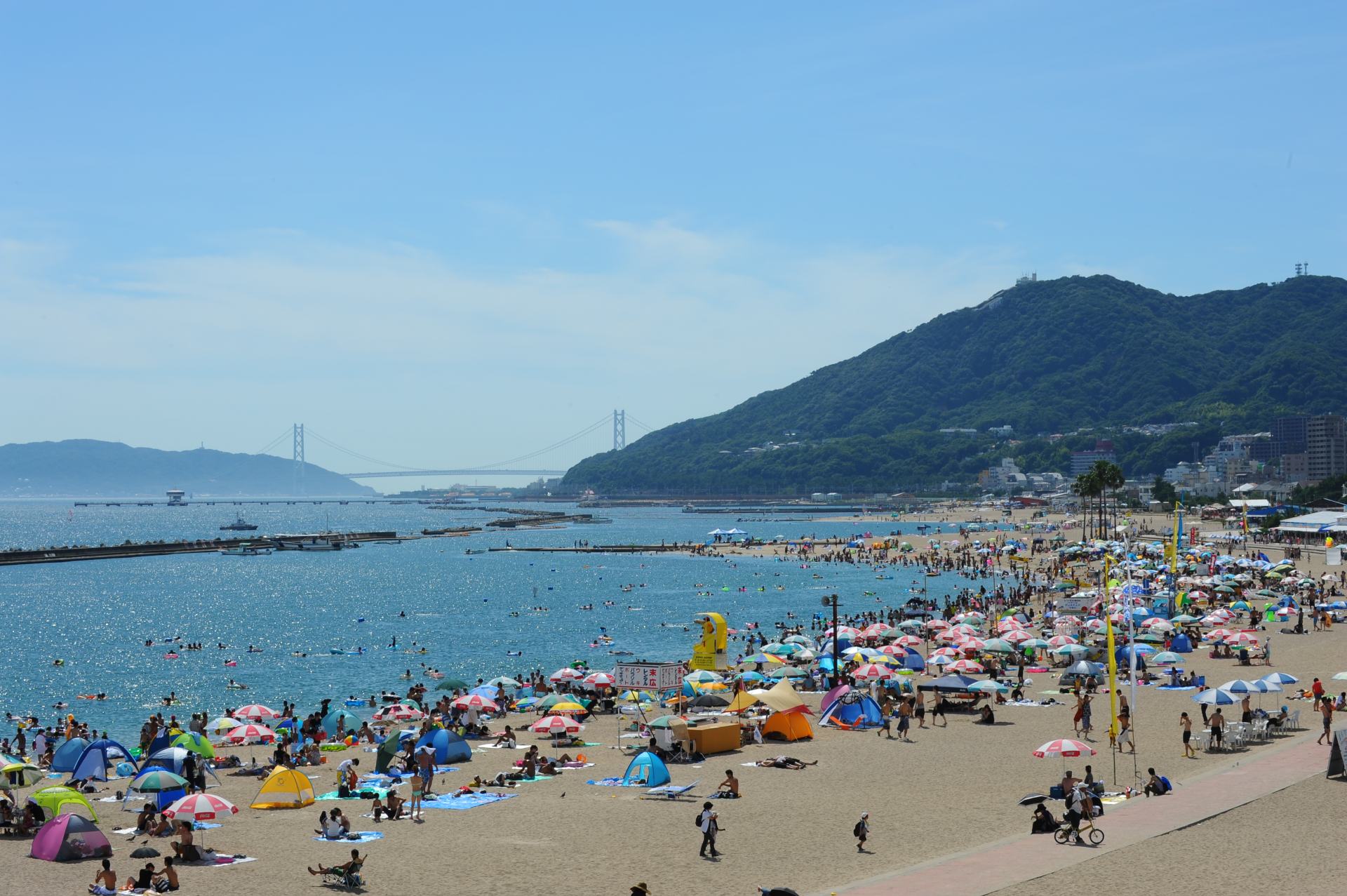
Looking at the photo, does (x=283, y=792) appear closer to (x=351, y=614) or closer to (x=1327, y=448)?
(x=351, y=614)

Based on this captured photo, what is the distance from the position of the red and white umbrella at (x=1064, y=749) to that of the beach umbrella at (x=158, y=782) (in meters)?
14.8

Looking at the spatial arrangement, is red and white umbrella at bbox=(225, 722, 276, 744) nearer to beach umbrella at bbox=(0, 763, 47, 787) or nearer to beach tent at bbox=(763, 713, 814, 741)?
beach umbrella at bbox=(0, 763, 47, 787)

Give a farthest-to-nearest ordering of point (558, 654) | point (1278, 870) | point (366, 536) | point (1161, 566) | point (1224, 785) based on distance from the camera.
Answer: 1. point (366, 536)
2. point (1161, 566)
3. point (558, 654)
4. point (1224, 785)
5. point (1278, 870)

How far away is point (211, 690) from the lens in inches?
1485

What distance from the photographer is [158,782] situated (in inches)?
745

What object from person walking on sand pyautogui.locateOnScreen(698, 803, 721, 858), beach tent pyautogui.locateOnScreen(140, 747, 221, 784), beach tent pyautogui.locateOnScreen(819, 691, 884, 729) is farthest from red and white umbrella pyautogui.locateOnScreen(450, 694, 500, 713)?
person walking on sand pyautogui.locateOnScreen(698, 803, 721, 858)

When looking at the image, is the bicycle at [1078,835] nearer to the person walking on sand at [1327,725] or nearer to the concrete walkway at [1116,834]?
the concrete walkway at [1116,834]

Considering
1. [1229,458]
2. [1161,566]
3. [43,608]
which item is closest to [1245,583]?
[1161,566]

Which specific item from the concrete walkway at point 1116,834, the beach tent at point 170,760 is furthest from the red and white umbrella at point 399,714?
the concrete walkway at point 1116,834

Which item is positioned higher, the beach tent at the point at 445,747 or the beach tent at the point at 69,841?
the beach tent at the point at 69,841

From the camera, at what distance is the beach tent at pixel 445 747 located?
76.7ft

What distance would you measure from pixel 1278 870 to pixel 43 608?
64.3 metres

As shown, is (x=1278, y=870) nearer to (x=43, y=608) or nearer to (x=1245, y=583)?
(x=1245, y=583)

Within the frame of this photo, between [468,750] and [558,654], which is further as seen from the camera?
[558,654]
